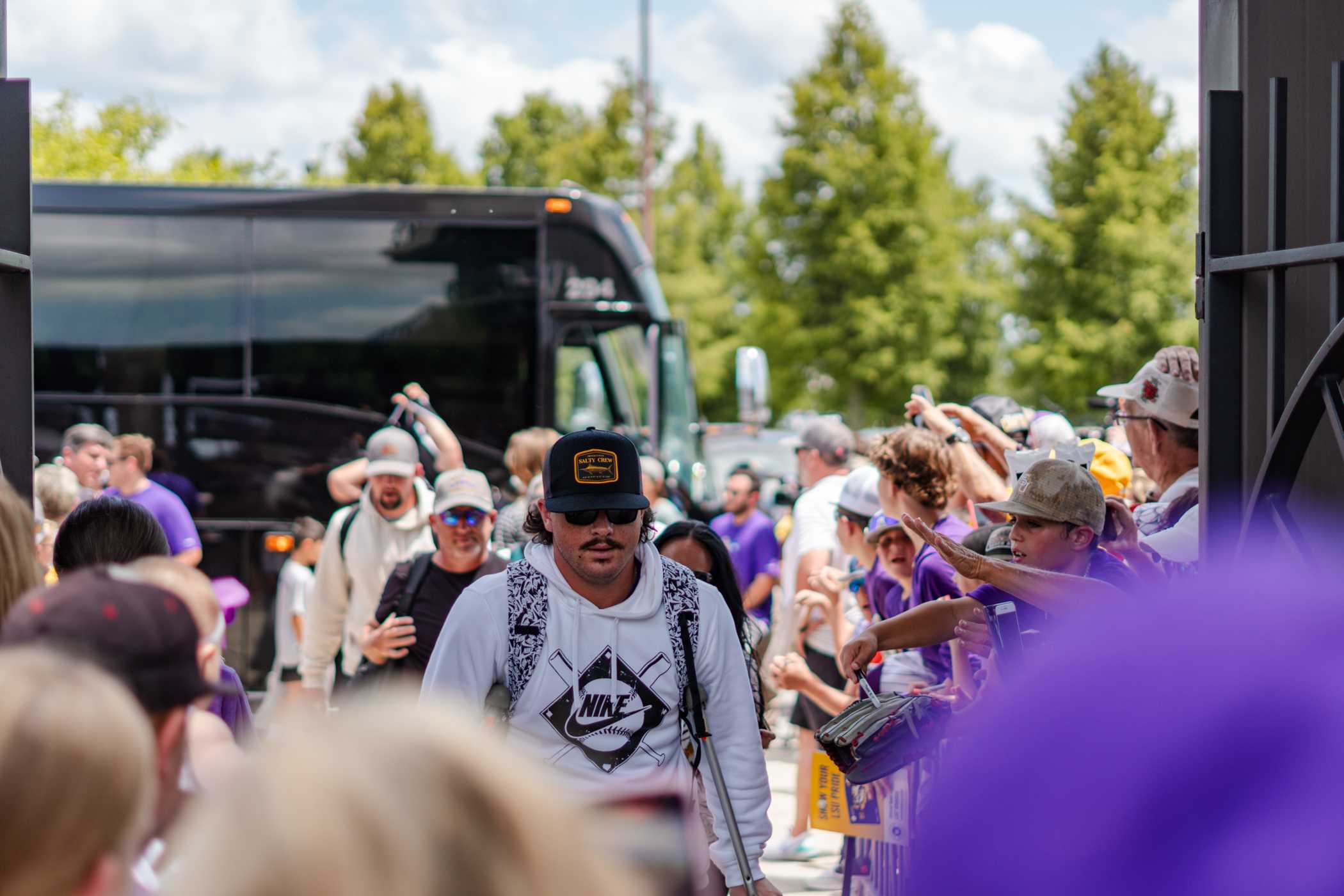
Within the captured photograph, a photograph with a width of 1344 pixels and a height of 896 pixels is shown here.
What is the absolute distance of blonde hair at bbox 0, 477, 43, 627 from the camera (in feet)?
8.04

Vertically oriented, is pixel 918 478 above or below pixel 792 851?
above

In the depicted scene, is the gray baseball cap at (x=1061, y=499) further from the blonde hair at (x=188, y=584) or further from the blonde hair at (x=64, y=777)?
the blonde hair at (x=64, y=777)

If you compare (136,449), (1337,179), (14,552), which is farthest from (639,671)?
(136,449)

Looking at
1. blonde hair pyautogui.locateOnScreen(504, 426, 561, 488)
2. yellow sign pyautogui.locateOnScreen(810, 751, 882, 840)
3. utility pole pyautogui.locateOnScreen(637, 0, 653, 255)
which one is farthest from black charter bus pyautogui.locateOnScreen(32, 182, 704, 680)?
utility pole pyautogui.locateOnScreen(637, 0, 653, 255)

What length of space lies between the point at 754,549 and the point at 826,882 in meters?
3.01

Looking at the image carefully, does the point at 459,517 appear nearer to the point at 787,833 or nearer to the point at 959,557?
the point at 959,557

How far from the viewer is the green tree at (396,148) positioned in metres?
47.4

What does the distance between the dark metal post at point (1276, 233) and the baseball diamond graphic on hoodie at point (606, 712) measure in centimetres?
171

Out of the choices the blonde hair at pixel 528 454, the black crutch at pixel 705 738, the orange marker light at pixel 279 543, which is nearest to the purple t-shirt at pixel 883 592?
the black crutch at pixel 705 738

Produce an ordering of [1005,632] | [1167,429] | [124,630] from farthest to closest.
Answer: [1167,429] → [1005,632] → [124,630]

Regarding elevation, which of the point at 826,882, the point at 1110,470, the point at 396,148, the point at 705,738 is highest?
the point at 396,148

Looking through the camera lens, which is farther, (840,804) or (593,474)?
(840,804)

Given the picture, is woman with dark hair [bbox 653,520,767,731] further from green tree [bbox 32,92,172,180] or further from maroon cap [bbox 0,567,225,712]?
green tree [bbox 32,92,172,180]

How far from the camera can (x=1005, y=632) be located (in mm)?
3439
